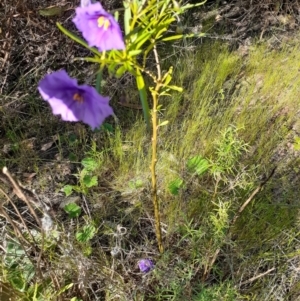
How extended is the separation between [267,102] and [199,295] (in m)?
1.14

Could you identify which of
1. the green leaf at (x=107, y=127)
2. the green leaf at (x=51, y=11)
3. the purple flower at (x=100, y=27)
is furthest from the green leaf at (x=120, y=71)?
the green leaf at (x=51, y=11)

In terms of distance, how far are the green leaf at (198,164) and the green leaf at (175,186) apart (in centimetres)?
8

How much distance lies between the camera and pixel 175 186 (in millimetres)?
1848

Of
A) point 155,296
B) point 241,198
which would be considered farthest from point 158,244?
point 241,198

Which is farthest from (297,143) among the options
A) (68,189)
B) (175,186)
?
(68,189)

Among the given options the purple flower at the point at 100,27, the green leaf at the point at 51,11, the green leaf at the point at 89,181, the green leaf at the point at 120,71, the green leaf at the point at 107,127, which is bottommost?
the green leaf at the point at 89,181

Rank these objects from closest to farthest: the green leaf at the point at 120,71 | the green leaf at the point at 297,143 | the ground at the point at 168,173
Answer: the green leaf at the point at 120,71 < the ground at the point at 168,173 < the green leaf at the point at 297,143

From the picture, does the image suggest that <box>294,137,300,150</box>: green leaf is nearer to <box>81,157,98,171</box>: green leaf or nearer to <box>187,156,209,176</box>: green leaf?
<box>187,156,209,176</box>: green leaf

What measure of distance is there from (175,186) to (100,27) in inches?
33.8

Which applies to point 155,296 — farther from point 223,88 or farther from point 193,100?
point 223,88

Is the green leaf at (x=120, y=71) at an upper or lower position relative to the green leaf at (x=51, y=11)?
upper

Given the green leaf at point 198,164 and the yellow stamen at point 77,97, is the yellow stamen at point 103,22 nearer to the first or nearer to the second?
the yellow stamen at point 77,97

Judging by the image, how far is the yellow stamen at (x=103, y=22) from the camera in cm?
112

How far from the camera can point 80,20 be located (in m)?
1.16
